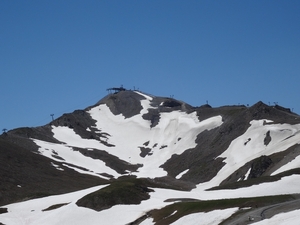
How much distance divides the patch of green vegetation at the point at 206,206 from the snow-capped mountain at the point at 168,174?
13 cm

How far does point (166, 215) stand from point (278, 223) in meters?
24.4

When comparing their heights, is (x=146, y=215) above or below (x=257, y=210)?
above

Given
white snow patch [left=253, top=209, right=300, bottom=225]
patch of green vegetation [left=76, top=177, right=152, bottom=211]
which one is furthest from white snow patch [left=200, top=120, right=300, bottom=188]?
white snow patch [left=253, top=209, right=300, bottom=225]

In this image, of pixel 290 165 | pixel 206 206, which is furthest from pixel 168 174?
pixel 206 206

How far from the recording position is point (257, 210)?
156 ft

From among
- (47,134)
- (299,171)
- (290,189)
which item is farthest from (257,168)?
(47,134)

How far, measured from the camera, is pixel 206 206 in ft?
184

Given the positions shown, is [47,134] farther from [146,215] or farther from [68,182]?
[146,215]

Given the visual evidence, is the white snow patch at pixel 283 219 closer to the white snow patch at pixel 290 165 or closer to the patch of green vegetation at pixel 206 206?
the patch of green vegetation at pixel 206 206

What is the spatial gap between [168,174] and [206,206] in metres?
88.7

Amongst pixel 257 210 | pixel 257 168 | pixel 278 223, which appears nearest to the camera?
pixel 278 223

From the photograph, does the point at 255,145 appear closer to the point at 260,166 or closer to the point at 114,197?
the point at 260,166

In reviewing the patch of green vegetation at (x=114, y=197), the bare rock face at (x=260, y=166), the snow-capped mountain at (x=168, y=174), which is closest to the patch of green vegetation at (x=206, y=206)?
the snow-capped mountain at (x=168, y=174)

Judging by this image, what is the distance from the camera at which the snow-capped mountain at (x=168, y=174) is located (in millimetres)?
58469
